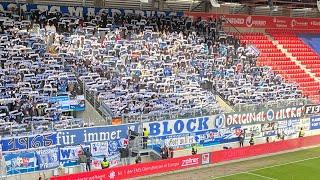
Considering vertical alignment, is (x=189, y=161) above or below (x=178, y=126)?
below

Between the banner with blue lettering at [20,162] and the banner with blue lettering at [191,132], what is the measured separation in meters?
6.40

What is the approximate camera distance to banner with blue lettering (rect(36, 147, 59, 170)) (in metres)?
23.5

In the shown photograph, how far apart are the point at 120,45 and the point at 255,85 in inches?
390

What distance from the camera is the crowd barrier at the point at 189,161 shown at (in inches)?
904

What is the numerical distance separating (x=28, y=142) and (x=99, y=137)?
367 centimetres

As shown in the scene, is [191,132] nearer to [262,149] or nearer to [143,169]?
[262,149]

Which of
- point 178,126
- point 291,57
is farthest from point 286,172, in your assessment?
point 291,57

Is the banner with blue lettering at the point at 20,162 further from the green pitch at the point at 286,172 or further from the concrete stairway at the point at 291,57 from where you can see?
the concrete stairway at the point at 291,57

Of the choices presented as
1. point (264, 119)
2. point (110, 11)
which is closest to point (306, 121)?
point (264, 119)

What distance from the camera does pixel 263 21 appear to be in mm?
45594

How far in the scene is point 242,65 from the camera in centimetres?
3781

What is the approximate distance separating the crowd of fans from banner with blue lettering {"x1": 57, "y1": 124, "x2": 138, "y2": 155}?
1.63 m

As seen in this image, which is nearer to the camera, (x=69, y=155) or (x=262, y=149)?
(x=69, y=155)

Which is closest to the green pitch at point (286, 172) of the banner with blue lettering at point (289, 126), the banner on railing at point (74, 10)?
the banner with blue lettering at point (289, 126)
